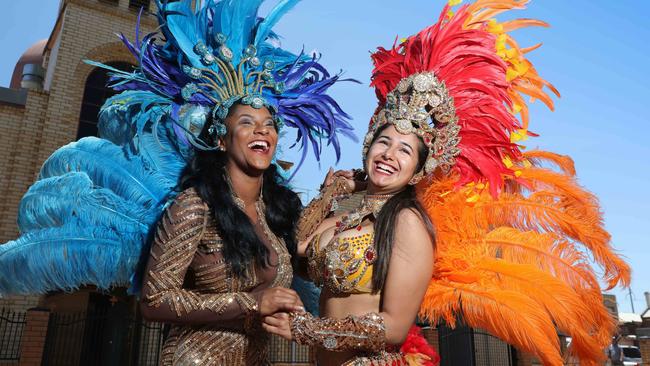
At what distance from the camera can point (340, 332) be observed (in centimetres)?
213

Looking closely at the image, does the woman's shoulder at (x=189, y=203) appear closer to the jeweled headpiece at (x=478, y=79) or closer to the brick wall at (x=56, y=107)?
the jeweled headpiece at (x=478, y=79)

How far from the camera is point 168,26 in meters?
2.75

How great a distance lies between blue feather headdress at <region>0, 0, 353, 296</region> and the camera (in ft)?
8.98

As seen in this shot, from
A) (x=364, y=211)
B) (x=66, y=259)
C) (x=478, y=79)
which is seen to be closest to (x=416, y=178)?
(x=364, y=211)

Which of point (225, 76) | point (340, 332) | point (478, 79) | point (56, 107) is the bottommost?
point (340, 332)

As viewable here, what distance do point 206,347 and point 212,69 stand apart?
154cm

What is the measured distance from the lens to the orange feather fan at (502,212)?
2.96m

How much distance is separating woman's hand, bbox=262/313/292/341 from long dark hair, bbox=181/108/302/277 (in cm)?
28

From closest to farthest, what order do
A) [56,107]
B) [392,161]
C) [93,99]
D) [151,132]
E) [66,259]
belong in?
1. [392,161]
2. [66,259]
3. [151,132]
4. [56,107]
5. [93,99]

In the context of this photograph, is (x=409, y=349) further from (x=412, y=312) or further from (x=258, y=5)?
(x=258, y=5)

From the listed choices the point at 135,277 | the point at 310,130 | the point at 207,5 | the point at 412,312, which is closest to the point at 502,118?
the point at 310,130

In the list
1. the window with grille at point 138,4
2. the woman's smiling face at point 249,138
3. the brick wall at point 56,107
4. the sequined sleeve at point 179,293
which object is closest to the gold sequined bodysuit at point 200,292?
the sequined sleeve at point 179,293

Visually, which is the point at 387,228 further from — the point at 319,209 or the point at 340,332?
the point at 319,209

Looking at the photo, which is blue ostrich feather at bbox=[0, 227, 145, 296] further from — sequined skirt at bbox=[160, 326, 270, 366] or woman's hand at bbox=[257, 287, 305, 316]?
woman's hand at bbox=[257, 287, 305, 316]
